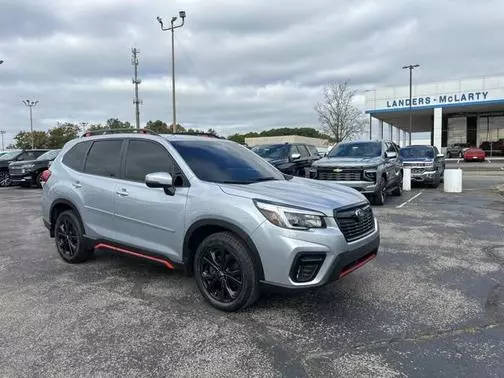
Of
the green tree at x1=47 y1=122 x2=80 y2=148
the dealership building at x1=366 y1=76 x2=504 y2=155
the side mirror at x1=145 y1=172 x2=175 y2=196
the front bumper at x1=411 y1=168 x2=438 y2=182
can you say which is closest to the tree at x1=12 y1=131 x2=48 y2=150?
the green tree at x1=47 y1=122 x2=80 y2=148

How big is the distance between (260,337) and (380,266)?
2.69m

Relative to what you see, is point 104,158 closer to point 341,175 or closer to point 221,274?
point 221,274

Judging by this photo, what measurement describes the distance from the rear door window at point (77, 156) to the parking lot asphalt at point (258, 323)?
1.36 m

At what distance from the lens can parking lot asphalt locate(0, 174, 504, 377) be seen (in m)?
3.39

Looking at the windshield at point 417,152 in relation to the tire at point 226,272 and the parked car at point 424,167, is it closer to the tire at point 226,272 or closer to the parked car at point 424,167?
the parked car at point 424,167

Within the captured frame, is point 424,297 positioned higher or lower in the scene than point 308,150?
lower

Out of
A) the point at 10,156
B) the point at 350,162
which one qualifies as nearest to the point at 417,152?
the point at 350,162

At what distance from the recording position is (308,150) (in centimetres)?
1702

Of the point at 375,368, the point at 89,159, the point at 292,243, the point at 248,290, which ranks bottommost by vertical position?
the point at 375,368

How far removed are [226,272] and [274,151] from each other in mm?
11459

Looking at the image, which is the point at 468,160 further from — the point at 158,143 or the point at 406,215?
the point at 158,143

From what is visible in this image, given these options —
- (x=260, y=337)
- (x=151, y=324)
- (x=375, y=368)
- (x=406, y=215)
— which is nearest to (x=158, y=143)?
(x=151, y=324)

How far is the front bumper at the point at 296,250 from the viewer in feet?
12.7

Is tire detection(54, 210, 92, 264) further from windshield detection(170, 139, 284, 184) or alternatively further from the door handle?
windshield detection(170, 139, 284, 184)
